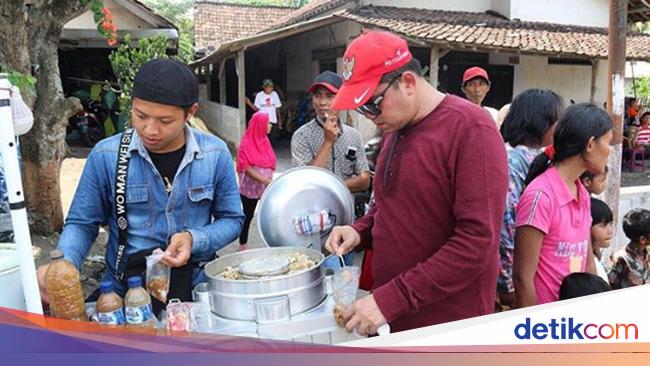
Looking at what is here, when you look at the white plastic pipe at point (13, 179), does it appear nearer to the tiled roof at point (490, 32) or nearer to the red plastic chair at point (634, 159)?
the tiled roof at point (490, 32)

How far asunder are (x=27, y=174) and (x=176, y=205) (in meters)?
4.39

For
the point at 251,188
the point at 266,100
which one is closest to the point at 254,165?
the point at 251,188

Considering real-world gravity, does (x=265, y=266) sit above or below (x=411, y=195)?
below

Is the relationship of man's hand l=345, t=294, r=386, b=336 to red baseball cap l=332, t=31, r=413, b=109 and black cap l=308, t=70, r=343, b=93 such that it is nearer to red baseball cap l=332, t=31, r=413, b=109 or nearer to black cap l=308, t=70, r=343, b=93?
red baseball cap l=332, t=31, r=413, b=109

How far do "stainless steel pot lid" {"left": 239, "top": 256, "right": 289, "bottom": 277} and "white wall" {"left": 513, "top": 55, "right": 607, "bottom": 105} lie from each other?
11277 mm

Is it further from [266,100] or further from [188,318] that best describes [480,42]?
[188,318]

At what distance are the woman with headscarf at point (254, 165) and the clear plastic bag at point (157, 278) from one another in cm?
306

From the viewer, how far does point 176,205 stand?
75.3 inches

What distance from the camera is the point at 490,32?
11.0m

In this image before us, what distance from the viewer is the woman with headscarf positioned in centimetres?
484

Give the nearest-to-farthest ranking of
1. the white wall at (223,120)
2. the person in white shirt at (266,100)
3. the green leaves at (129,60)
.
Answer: the green leaves at (129,60)
the person in white shirt at (266,100)
the white wall at (223,120)

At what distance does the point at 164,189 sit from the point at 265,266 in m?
0.53

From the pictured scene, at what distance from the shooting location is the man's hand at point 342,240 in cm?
184

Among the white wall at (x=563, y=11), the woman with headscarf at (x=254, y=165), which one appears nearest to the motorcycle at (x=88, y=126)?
the woman with headscarf at (x=254, y=165)
